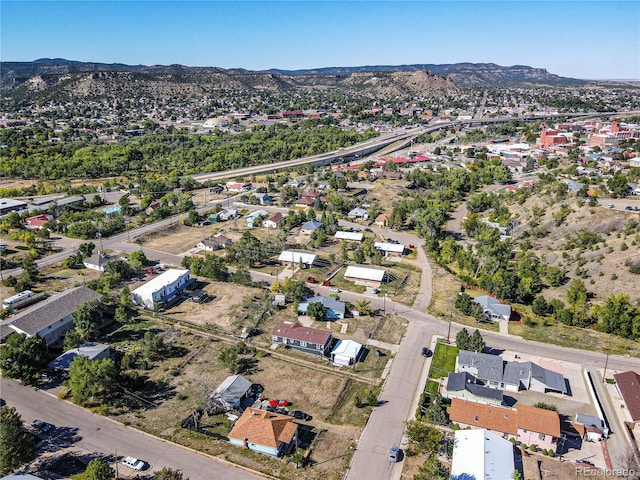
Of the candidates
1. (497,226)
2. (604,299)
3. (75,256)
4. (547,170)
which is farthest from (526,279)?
(547,170)

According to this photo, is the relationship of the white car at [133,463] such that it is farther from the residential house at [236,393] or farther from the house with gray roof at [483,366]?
the house with gray roof at [483,366]

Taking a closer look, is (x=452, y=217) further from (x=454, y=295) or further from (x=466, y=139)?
(x=466, y=139)

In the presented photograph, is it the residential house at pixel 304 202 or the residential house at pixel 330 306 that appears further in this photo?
the residential house at pixel 304 202

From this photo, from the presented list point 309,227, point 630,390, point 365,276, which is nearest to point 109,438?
point 365,276

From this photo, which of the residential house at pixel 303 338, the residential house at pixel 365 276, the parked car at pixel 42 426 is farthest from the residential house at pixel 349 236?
the parked car at pixel 42 426

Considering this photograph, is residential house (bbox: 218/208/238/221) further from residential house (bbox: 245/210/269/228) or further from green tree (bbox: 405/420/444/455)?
green tree (bbox: 405/420/444/455)
